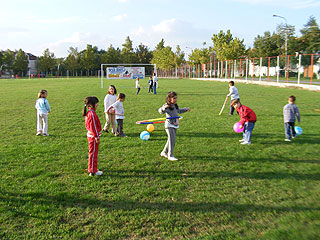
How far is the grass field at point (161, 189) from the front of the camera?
364 cm

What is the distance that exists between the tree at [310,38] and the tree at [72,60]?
68300 millimetres

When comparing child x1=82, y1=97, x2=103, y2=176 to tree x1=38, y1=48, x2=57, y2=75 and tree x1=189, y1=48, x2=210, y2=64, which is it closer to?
tree x1=189, y1=48, x2=210, y2=64

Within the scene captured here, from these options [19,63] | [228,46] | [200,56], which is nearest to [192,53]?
[200,56]

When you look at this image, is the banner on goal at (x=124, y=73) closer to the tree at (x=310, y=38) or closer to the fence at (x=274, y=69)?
the fence at (x=274, y=69)

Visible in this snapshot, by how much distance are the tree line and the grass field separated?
42.3m

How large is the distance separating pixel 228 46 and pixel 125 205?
56.1 meters

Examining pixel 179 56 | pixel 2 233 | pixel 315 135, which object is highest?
pixel 179 56

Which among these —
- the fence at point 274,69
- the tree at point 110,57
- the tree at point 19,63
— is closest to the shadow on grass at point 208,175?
A: the fence at point 274,69

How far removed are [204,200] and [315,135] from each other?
5.85 m

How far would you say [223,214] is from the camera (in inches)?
157

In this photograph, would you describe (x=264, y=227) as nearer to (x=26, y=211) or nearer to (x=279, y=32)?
(x=26, y=211)

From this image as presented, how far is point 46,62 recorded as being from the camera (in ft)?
292

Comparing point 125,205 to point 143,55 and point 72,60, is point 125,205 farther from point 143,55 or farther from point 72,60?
point 143,55

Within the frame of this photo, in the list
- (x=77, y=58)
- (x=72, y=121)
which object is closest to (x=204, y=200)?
(x=72, y=121)
